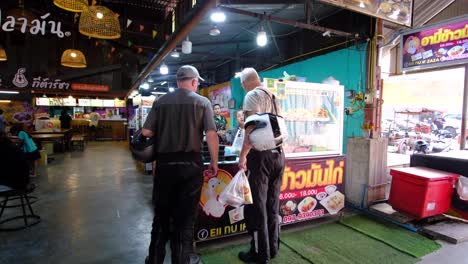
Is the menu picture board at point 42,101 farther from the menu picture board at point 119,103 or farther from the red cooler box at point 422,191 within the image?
the red cooler box at point 422,191

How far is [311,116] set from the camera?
3.71 metres

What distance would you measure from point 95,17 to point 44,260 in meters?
3.47

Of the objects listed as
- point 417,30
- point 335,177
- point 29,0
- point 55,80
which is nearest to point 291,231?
point 335,177

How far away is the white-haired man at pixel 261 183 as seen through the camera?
2562 millimetres

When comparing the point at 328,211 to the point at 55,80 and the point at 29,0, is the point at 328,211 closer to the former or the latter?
the point at 29,0

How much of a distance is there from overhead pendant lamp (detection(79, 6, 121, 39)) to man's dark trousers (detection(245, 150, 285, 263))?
11.2 ft

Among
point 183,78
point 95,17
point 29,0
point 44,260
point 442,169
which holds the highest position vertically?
point 29,0

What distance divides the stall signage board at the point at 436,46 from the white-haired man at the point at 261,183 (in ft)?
11.6

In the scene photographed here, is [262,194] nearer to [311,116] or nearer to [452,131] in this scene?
[311,116]

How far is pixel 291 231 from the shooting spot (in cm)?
350

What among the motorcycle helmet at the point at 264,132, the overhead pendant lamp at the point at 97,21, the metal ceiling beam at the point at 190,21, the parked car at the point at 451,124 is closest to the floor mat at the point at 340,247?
the motorcycle helmet at the point at 264,132

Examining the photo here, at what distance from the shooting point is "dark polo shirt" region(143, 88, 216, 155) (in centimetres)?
230

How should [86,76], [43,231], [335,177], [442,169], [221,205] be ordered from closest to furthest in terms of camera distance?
[221,205], [43,231], [335,177], [442,169], [86,76]

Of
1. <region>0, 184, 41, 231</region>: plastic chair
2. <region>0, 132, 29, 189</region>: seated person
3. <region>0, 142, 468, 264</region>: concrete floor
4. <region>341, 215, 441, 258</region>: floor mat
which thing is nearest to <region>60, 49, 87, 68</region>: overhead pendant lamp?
<region>0, 142, 468, 264</region>: concrete floor
